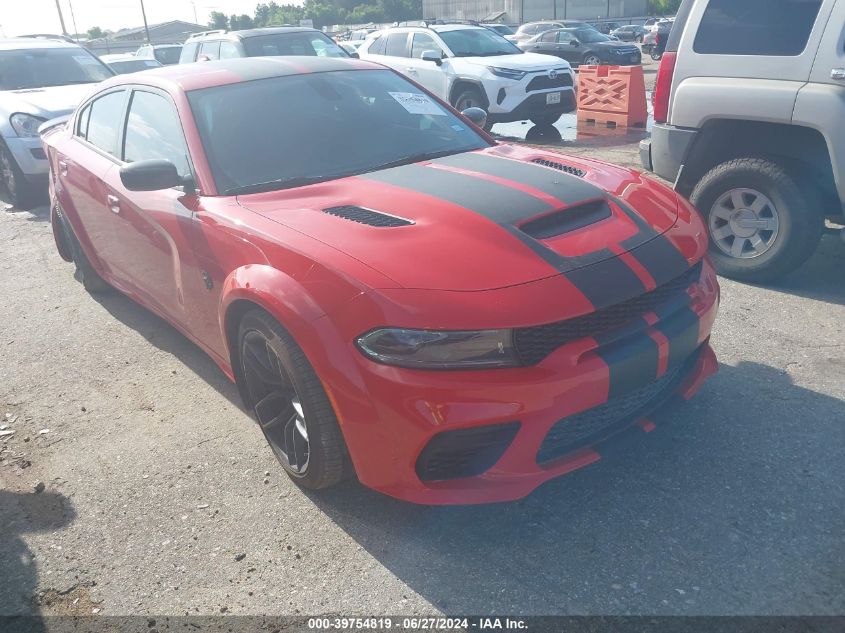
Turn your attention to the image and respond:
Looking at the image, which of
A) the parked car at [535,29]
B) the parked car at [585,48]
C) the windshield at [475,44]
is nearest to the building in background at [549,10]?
the parked car at [535,29]

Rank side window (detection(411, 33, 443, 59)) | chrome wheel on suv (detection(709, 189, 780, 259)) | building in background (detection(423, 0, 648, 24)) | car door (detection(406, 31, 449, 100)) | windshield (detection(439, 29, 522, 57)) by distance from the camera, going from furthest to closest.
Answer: building in background (detection(423, 0, 648, 24)) → side window (detection(411, 33, 443, 59)) → windshield (detection(439, 29, 522, 57)) → car door (detection(406, 31, 449, 100)) → chrome wheel on suv (detection(709, 189, 780, 259))

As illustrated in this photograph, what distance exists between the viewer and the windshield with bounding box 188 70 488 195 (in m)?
3.32

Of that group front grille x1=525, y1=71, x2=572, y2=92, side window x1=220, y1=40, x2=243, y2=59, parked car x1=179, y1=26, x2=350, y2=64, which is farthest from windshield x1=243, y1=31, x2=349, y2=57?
front grille x1=525, y1=71, x2=572, y2=92

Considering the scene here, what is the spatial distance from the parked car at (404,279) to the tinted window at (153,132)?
0.02m

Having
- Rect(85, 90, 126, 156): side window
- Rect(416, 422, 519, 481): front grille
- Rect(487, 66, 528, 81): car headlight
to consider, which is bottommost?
Rect(416, 422, 519, 481): front grille

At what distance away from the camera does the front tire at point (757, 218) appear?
447cm

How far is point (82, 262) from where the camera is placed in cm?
524

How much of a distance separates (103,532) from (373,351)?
1.45 m

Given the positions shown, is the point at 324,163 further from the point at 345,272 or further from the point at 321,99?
the point at 345,272

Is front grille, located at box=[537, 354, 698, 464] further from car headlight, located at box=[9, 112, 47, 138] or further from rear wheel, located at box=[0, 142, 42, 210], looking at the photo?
rear wheel, located at box=[0, 142, 42, 210]

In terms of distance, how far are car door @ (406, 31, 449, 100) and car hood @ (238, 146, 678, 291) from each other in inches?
326

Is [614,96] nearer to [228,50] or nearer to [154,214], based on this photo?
[228,50]

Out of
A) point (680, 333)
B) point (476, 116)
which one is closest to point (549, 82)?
point (476, 116)

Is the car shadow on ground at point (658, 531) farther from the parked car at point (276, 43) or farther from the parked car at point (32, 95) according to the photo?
the parked car at point (276, 43)
